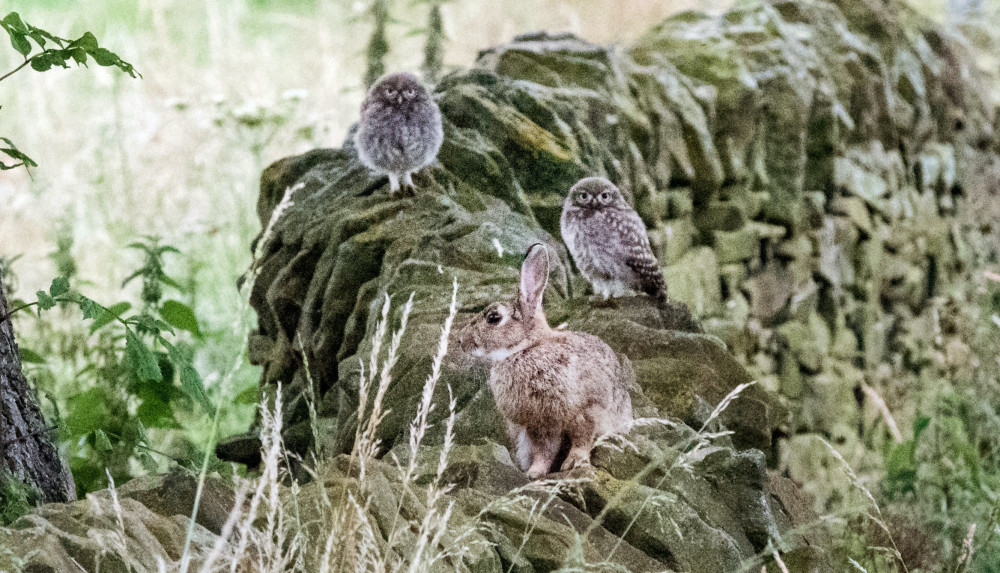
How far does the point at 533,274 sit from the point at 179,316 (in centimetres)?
172

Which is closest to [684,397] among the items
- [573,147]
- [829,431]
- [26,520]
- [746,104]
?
[573,147]

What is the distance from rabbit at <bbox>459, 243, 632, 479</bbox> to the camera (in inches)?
115

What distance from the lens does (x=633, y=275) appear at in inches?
154

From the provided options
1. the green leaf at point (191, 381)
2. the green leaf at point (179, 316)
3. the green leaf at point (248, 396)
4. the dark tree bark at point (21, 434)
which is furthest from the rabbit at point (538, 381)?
the green leaf at point (248, 396)

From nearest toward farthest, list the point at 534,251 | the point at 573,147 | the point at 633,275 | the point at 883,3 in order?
the point at 534,251 < the point at 633,275 < the point at 573,147 < the point at 883,3

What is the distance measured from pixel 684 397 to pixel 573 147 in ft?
5.09

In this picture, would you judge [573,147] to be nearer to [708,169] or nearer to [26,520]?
[708,169]

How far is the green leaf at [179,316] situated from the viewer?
3986 millimetres

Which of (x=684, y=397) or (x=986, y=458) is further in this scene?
(x=986, y=458)

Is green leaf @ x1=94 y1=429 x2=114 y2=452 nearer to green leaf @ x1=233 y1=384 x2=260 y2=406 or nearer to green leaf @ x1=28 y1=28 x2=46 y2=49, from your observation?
green leaf @ x1=28 y1=28 x2=46 y2=49

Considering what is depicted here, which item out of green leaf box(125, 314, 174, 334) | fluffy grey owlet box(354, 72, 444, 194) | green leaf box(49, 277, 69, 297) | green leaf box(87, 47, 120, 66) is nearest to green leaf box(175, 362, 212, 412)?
green leaf box(125, 314, 174, 334)

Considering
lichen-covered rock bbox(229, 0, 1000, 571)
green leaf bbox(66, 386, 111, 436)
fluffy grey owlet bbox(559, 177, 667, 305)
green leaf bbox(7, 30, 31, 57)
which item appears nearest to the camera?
green leaf bbox(7, 30, 31, 57)

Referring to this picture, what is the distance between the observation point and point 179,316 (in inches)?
157

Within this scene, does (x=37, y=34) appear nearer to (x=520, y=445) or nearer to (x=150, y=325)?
(x=150, y=325)
